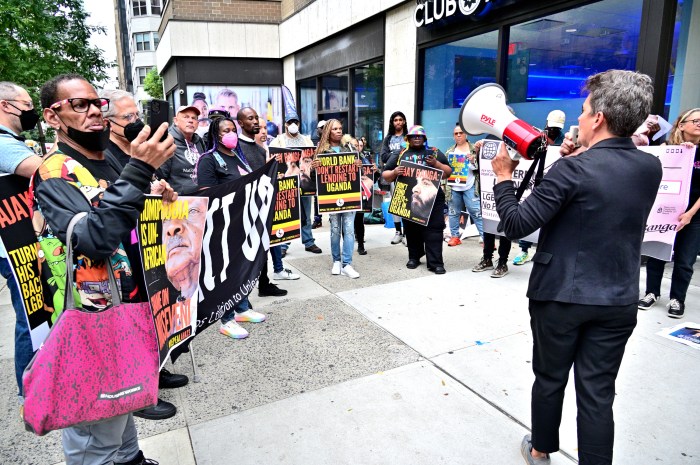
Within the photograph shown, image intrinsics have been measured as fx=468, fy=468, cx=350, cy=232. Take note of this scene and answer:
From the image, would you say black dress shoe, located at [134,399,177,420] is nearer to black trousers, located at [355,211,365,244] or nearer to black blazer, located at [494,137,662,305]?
black blazer, located at [494,137,662,305]

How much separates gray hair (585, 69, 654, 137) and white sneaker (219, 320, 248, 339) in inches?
127

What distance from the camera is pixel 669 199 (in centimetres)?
443

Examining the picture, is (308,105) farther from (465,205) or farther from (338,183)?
(338,183)

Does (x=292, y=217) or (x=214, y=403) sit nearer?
(x=214, y=403)

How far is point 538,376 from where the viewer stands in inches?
89.5

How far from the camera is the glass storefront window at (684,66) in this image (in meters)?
6.00

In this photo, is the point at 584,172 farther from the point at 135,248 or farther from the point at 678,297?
the point at 678,297

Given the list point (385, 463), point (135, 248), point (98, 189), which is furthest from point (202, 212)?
point (385, 463)

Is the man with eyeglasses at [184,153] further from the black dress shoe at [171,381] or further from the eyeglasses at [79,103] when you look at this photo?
the eyeglasses at [79,103]

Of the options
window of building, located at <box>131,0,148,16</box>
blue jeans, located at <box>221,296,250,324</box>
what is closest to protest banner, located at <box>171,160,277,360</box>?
blue jeans, located at <box>221,296,250,324</box>

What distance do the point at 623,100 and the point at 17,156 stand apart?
9.82 feet

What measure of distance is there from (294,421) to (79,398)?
1519 millimetres

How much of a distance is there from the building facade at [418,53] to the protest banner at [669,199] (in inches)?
61.4

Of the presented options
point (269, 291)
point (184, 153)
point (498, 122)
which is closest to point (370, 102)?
point (269, 291)
